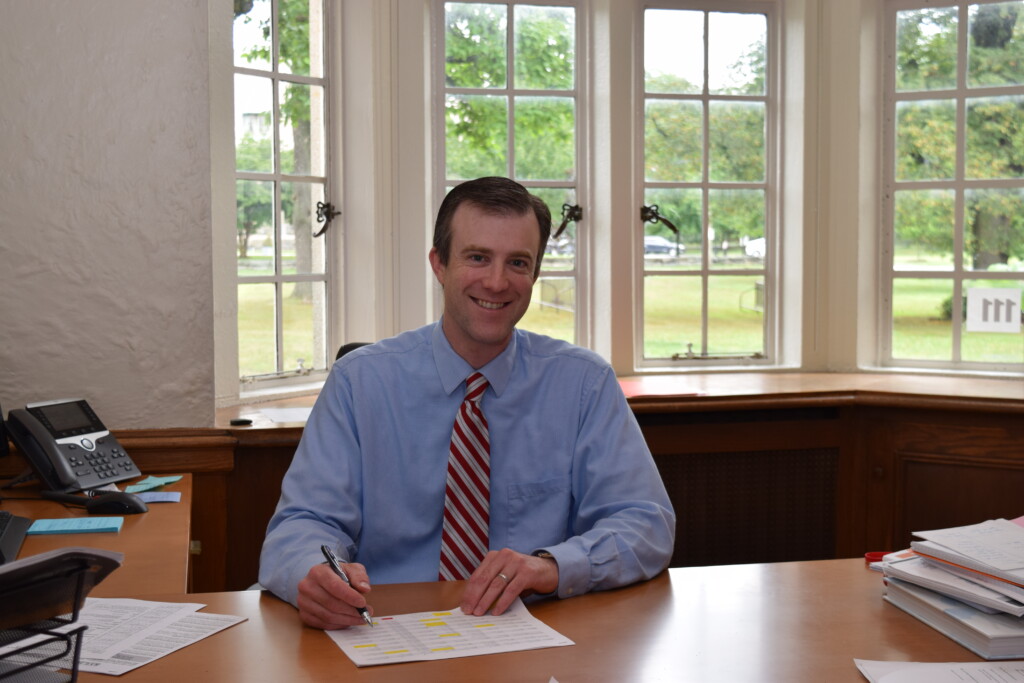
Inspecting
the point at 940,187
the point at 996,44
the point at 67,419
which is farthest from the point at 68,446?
the point at 996,44

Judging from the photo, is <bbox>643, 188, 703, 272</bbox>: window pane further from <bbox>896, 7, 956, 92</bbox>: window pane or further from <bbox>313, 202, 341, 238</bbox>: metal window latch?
<bbox>313, 202, 341, 238</bbox>: metal window latch

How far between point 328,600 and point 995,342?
3.31 m

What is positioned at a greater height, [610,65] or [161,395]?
[610,65]

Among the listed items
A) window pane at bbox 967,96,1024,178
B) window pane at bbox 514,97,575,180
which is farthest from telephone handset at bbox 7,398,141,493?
window pane at bbox 967,96,1024,178

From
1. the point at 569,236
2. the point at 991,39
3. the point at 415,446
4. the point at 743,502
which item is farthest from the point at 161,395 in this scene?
the point at 991,39

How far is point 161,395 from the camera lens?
9.21 feet

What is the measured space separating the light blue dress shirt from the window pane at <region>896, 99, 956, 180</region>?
8.43 feet

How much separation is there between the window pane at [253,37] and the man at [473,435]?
69.7 inches

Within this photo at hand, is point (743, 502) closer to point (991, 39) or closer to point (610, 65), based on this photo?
point (610, 65)

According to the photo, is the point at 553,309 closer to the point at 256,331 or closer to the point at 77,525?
the point at 256,331

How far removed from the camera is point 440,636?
1366mm

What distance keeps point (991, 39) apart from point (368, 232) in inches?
95.6

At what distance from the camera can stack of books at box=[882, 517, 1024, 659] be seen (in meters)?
1.35

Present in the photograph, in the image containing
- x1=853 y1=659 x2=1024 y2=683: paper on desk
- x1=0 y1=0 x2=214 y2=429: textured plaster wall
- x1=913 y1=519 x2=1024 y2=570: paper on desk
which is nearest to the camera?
x1=853 y1=659 x2=1024 y2=683: paper on desk
